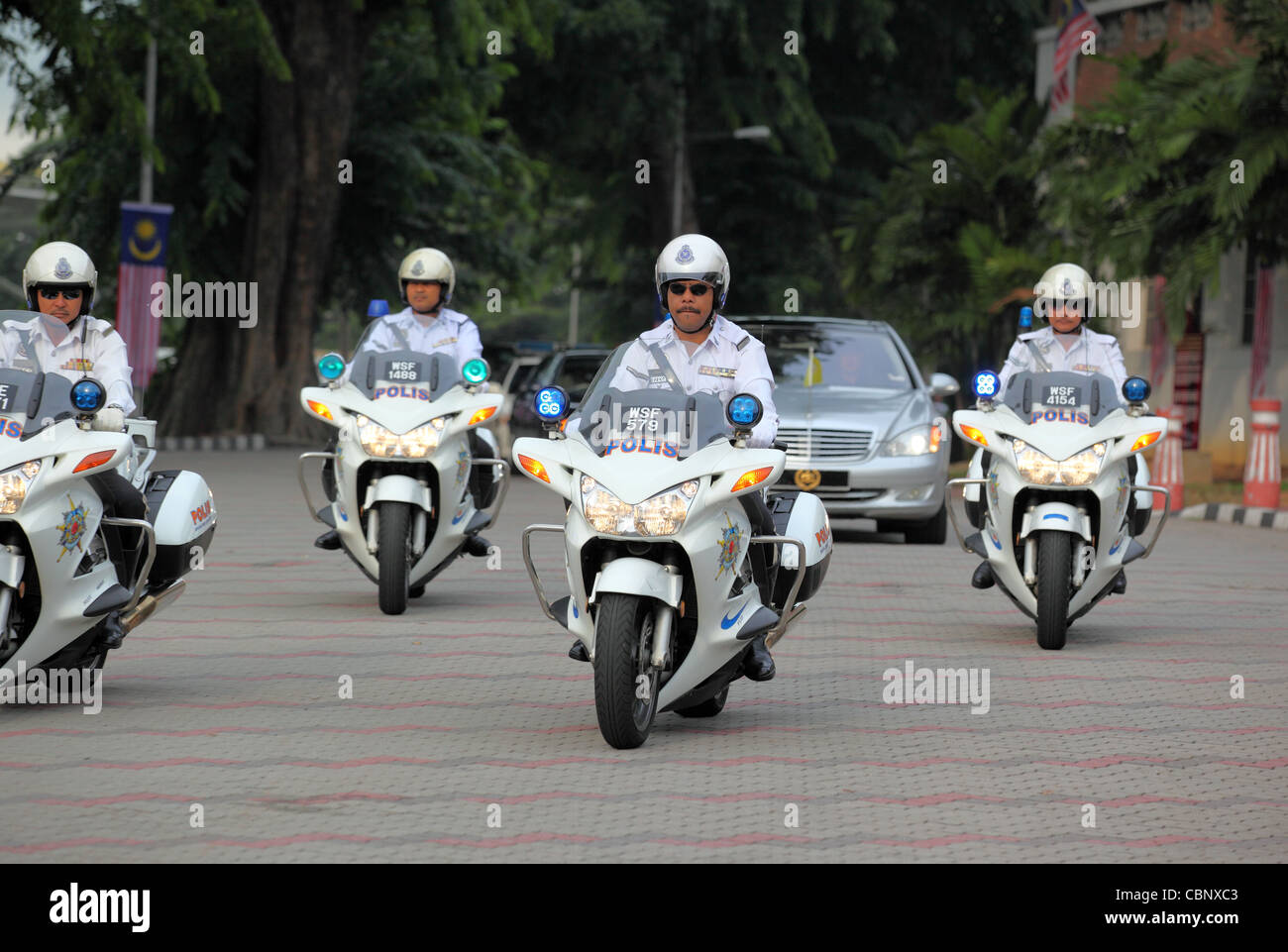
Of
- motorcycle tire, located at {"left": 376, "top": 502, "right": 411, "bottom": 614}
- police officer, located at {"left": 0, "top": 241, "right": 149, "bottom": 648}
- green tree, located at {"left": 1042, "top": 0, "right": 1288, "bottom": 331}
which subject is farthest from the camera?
green tree, located at {"left": 1042, "top": 0, "right": 1288, "bottom": 331}

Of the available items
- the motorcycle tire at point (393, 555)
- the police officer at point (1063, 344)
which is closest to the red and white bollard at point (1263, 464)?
the police officer at point (1063, 344)

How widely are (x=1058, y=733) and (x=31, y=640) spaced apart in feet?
12.3

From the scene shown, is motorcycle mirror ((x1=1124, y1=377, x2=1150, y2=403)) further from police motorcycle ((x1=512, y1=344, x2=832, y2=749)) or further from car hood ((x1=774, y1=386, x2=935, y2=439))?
car hood ((x1=774, y1=386, x2=935, y2=439))

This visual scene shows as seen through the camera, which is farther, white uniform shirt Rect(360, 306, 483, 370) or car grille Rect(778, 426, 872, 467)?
car grille Rect(778, 426, 872, 467)

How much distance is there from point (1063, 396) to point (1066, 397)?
16mm

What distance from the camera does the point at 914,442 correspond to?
55.5 feet

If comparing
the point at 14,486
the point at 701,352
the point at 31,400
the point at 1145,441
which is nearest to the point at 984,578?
the point at 1145,441

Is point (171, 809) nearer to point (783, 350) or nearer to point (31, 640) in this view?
point (31, 640)

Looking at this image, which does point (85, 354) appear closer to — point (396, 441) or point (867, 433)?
point (396, 441)

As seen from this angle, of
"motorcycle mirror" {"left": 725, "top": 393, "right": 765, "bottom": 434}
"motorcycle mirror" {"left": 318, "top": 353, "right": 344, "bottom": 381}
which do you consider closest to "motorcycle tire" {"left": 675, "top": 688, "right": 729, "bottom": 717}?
"motorcycle mirror" {"left": 725, "top": 393, "right": 765, "bottom": 434}

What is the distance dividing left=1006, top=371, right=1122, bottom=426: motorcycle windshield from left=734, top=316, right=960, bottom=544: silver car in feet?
17.9

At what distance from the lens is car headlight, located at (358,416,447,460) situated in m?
11.4

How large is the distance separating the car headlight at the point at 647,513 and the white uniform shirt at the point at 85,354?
7.30 ft

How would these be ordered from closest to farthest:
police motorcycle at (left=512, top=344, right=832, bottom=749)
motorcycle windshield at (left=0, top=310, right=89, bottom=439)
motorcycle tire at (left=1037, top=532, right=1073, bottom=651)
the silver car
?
police motorcycle at (left=512, top=344, right=832, bottom=749) < motorcycle windshield at (left=0, top=310, right=89, bottom=439) < motorcycle tire at (left=1037, top=532, right=1073, bottom=651) < the silver car
